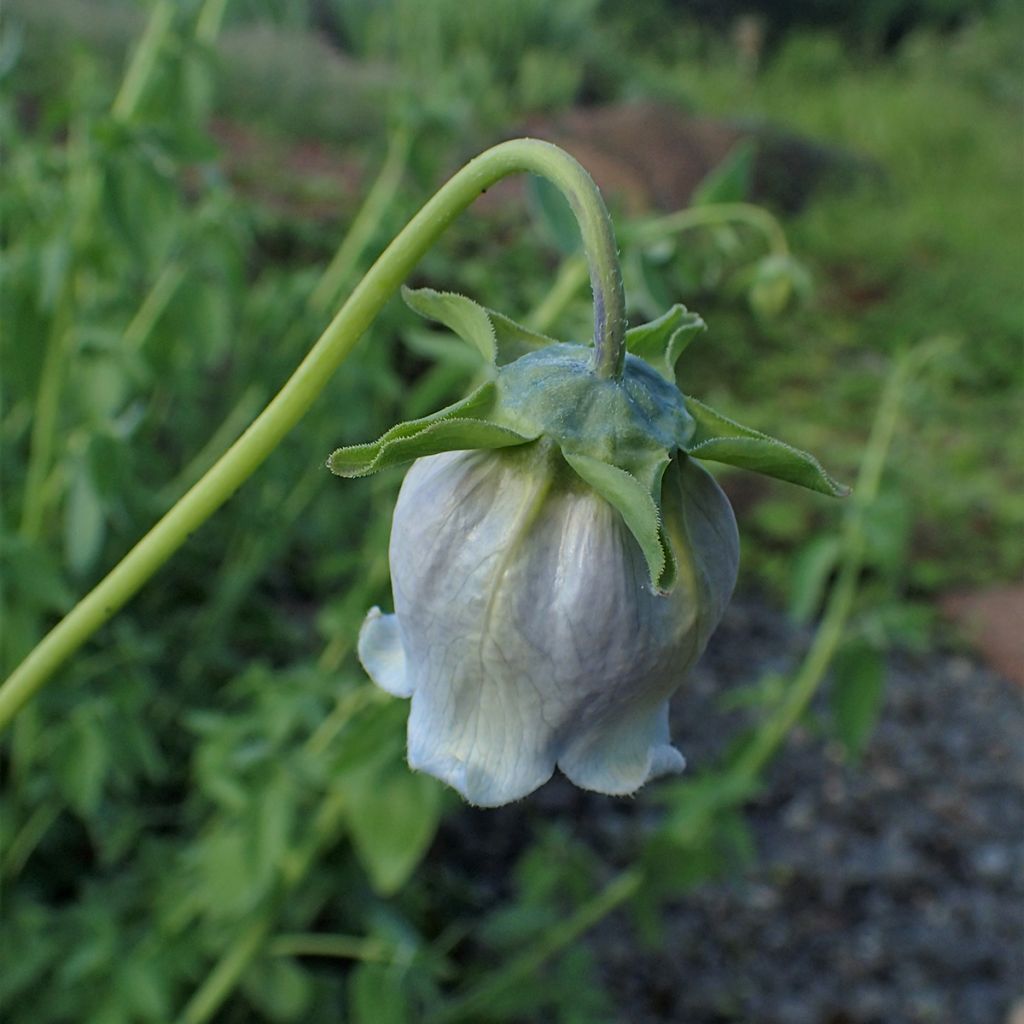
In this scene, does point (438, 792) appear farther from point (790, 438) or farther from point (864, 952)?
point (790, 438)

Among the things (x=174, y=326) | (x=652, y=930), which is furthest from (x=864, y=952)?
(x=174, y=326)

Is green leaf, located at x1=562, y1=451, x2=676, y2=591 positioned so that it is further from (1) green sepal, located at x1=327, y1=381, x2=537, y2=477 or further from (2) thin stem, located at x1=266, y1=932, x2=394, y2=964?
(2) thin stem, located at x1=266, y1=932, x2=394, y2=964

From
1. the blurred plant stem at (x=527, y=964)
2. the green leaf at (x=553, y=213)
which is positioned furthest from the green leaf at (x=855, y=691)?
→ the green leaf at (x=553, y=213)

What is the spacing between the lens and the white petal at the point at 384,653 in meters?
0.52

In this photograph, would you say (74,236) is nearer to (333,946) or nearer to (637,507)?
(333,946)

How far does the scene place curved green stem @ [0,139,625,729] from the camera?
1.34 feet

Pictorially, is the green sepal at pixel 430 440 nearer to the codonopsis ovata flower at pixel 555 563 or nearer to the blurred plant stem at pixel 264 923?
the codonopsis ovata flower at pixel 555 563

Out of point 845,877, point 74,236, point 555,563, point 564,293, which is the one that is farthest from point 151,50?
point 845,877

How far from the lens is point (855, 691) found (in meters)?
1.39

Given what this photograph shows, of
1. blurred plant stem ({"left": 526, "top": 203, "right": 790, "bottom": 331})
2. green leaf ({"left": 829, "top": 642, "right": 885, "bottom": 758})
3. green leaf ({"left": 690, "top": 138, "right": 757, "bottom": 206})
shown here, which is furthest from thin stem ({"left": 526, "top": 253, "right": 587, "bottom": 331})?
green leaf ({"left": 829, "top": 642, "right": 885, "bottom": 758})

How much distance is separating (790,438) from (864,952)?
212cm

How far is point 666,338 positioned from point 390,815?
74 centimetres

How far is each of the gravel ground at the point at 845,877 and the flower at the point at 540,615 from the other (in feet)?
4.19

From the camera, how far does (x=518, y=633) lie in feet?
1.49
